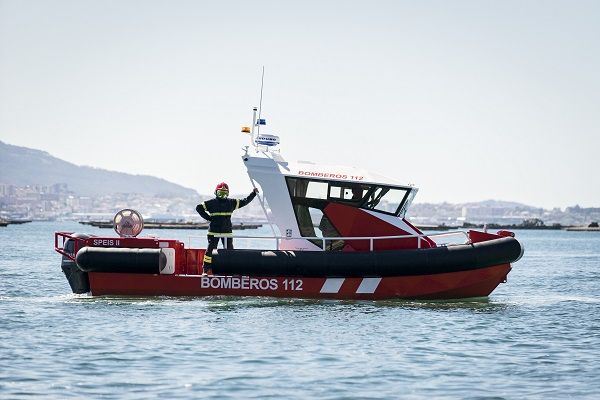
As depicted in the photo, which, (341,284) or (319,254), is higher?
(319,254)

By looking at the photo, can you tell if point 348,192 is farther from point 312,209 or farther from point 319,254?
point 319,254

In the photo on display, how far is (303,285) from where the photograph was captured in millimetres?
15961

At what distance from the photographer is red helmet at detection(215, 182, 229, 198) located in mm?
16219

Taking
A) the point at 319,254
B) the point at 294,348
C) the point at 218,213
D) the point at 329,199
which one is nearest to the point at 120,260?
the point at 218,213

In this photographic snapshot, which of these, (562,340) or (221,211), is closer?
(562,340)

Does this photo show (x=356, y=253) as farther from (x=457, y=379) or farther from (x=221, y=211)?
(x=457, y=379)

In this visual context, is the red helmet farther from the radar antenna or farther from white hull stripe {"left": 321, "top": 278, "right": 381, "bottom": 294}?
white hull stripe {"left": 321, "top": 278, "right": 381, "bottom": 294}

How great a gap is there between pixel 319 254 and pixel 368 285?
0.95 m

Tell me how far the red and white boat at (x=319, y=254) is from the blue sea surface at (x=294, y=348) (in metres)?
0.27

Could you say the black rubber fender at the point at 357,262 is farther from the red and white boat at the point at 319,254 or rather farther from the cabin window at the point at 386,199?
the cabin window at the point at 386,199

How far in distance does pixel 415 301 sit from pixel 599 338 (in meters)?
3.67

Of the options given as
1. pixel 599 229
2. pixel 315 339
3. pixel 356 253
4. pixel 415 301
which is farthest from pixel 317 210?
pixel 599 229

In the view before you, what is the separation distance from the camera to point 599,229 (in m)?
138

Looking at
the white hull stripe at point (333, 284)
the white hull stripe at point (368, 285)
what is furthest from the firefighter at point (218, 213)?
the white hull stripe at point (368, 285)
